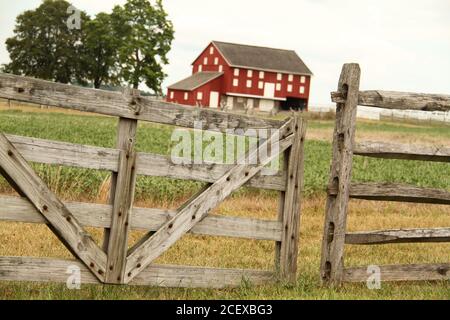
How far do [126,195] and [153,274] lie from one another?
841 millimetres

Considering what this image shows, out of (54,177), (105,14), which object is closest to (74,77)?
(105,14)

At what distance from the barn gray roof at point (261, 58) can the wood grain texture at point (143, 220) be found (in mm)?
65898

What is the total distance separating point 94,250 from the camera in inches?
237

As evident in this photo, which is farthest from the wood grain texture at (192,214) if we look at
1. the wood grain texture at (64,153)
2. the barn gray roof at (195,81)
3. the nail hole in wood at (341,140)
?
the barn gray roof at (195,81)

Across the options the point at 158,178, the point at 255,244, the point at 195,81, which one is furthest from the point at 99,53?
the point at 255,244

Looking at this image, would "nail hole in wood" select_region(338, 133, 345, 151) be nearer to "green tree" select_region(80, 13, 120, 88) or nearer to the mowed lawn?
the mowed lawn

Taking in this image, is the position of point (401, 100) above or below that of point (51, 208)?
above

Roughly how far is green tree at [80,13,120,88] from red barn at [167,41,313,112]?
23.9 ft

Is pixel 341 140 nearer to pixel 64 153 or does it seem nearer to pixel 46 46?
pixel 64 153

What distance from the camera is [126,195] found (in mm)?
6074

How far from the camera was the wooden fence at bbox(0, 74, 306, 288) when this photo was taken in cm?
571

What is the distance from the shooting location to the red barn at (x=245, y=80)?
236 ft

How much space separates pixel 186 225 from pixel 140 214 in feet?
1.56

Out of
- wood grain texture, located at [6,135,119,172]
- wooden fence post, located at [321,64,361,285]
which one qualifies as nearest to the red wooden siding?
wooden fence post, located at [321,64,361,285]
